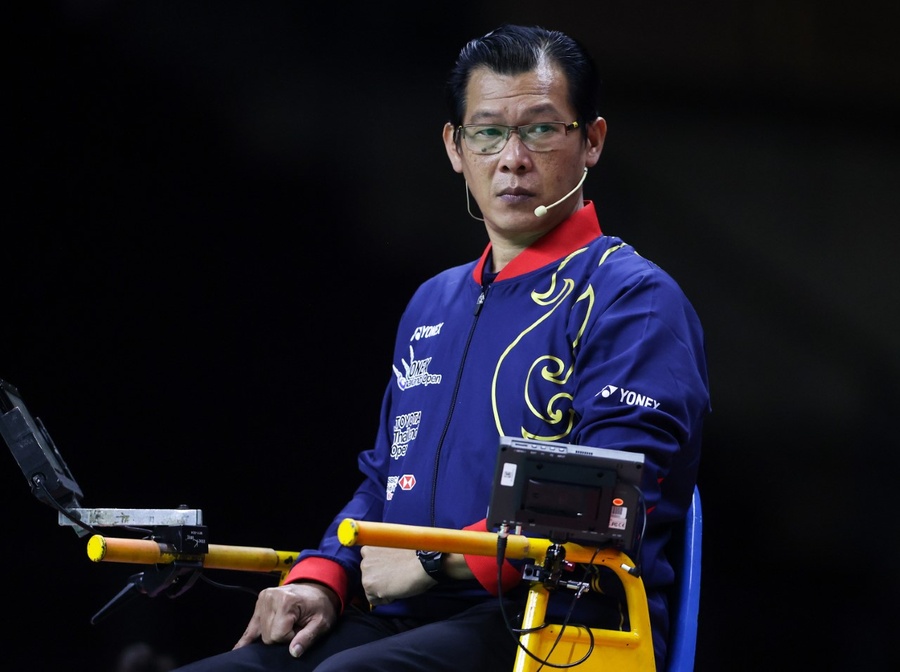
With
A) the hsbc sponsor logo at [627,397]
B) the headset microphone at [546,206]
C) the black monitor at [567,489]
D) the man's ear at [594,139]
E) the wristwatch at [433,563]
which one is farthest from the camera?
the man's ear at [594,139]

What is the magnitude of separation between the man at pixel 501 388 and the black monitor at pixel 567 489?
0.18m

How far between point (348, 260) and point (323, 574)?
1.17 metres

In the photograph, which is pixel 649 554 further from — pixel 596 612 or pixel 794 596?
pixel 794 596

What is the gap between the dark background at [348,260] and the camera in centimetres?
261

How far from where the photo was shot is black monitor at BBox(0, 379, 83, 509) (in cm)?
169

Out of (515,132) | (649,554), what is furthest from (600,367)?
(515,132)

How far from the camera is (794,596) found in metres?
2.58

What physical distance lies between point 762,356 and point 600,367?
1091mm

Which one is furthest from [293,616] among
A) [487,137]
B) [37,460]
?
[487,137]

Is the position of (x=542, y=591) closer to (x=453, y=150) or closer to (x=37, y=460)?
(x=37, y=460)

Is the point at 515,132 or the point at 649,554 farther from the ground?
the point at 515,132

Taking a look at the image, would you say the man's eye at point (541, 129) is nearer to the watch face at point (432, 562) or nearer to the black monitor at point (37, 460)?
the watch face at point (432, 562)

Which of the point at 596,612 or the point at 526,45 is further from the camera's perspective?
the point at 526,45

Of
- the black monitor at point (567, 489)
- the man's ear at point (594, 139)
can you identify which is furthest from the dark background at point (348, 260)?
the black monitor at point (567, 489)
